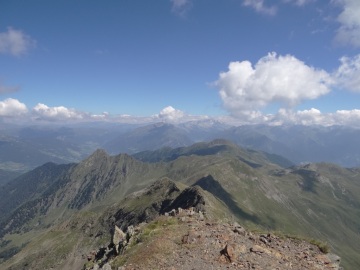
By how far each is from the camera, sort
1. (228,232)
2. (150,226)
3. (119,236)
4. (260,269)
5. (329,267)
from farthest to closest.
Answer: (119,236) → (150,226) → (228,232) → (329,267) → (260,269)

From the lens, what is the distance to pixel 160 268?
2828 cm

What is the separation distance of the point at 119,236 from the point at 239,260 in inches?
761

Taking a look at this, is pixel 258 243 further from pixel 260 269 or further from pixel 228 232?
pixel 260 269

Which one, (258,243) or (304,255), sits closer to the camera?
(304,255)

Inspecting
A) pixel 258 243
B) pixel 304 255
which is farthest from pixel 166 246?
pixel 304 255

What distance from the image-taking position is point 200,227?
3781cm

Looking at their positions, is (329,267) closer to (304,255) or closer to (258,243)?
(304,255)

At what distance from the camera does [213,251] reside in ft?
102

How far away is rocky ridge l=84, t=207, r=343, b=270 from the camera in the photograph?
29047 millimetres

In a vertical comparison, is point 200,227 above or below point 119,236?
above

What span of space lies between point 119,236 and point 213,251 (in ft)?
54.5

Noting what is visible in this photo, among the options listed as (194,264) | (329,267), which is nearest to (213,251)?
(194,264)

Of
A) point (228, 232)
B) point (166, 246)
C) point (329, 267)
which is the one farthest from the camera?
point (228, 232)

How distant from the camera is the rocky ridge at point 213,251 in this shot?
29.0 metres
